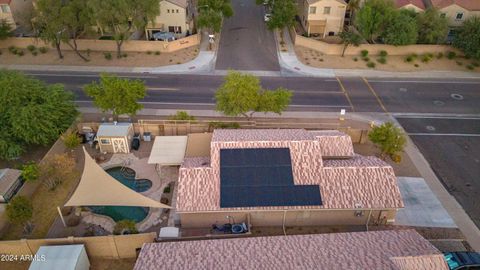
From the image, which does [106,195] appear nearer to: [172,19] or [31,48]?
[172,19]

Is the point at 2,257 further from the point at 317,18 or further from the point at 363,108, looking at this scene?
the point at 317,18

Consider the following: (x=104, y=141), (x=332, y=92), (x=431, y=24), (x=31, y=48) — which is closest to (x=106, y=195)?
(x=104, y=141)

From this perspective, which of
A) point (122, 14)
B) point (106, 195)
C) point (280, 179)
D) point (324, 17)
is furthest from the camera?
point (324, 17)

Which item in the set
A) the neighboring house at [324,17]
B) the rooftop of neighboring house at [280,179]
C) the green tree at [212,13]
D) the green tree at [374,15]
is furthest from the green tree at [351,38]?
the rooftop of neighboring house at [280,179]

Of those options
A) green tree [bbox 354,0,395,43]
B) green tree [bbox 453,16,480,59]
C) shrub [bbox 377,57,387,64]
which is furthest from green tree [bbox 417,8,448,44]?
shrub [bbox 377,57,387,64]

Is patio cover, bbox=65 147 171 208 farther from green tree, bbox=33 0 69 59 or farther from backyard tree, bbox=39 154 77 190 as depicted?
green tree, bbox=33 0 69 59

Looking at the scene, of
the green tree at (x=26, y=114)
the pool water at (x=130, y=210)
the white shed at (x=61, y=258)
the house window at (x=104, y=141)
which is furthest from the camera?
the house window at (x=104, y=141)

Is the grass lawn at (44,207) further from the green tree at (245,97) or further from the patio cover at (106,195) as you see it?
the green tree at (245,97)
